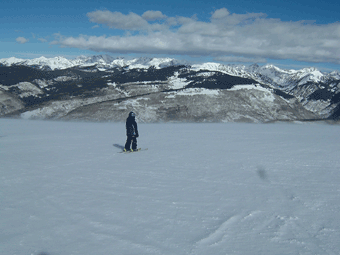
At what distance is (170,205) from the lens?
6.52m

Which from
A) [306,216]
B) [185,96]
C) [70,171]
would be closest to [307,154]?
[306,216]

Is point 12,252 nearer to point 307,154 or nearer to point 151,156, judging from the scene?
point 151,156

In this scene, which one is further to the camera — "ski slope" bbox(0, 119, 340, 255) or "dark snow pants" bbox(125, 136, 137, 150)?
"dark snow pants" bbox(125, 136, 137, 150)

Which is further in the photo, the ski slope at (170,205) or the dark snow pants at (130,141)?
the dark snow pants at (130,141)

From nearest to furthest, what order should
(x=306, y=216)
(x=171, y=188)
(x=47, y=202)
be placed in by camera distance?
1. (x=306, y=216)
2. (x=47, y=202)
3. (x=171, y=188)

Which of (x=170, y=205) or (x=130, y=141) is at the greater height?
(x=130, y=141)

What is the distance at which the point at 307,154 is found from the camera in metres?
12.8

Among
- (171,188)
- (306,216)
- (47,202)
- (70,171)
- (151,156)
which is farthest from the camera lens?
(151,156)

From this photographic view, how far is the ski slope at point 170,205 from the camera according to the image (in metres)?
4.86

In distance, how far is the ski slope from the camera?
486cm

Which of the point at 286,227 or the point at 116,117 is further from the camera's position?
the point at 116,117

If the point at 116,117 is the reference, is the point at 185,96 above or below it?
above

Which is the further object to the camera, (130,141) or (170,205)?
(130,141)

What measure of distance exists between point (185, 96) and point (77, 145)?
2288 inches
